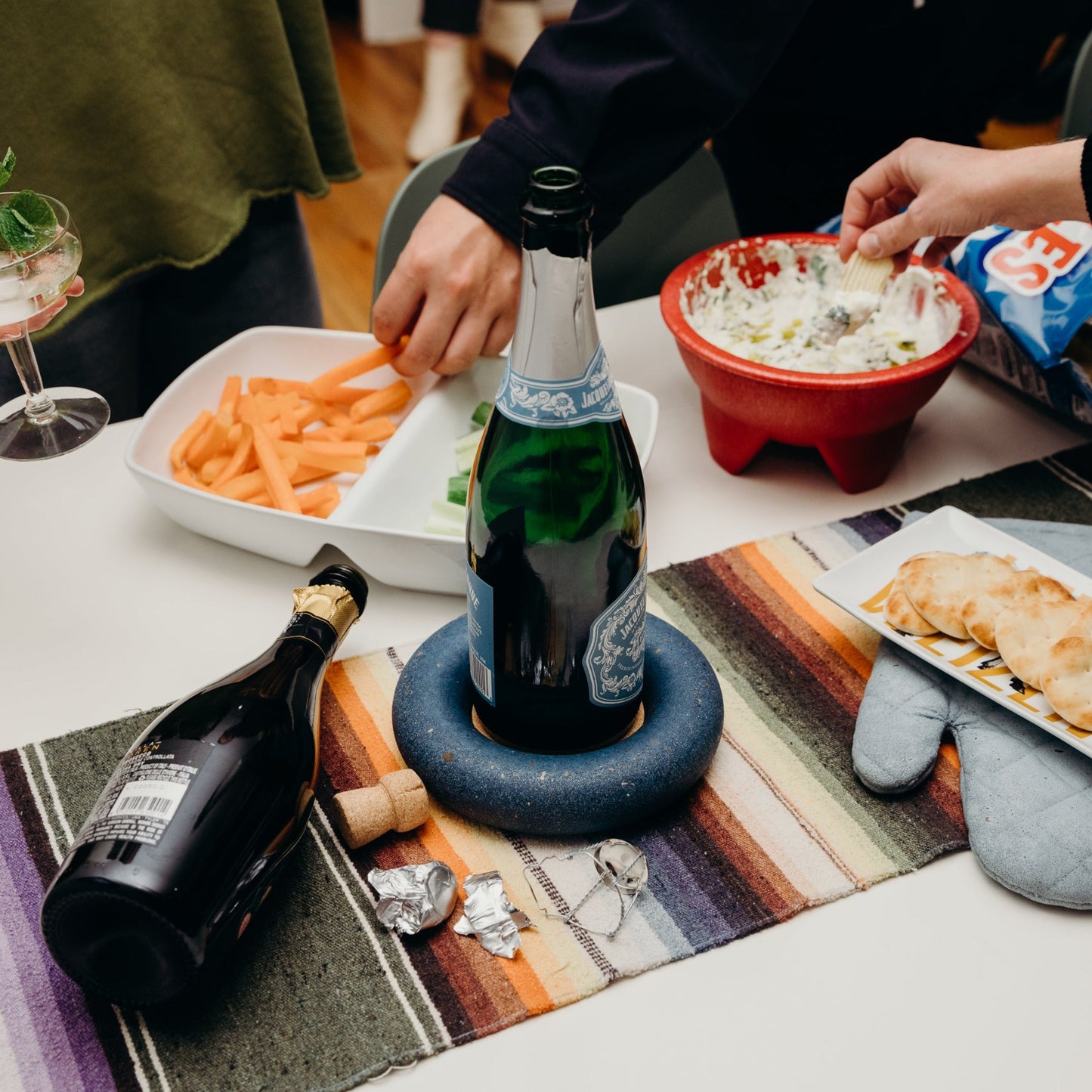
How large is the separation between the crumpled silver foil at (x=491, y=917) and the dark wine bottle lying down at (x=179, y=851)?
0.13m

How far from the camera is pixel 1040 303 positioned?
115cm

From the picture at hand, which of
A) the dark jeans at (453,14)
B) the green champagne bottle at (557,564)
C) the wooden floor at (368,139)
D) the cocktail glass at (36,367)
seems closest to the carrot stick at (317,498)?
the cocktail glass at (36,367)

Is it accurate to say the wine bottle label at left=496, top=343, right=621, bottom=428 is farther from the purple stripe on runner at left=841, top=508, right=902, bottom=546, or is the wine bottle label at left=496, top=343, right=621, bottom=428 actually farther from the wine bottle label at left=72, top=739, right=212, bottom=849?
the purple stripe on runner at left=841, top=508, right=902, bottom=546

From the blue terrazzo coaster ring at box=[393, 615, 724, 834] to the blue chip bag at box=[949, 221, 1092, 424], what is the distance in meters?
0.63

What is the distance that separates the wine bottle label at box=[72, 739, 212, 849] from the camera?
61 cm

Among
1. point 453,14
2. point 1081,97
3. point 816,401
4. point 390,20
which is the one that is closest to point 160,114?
point 816,401

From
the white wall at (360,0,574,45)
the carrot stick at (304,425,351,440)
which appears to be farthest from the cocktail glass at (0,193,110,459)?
the white wall at (360,0,574,45)

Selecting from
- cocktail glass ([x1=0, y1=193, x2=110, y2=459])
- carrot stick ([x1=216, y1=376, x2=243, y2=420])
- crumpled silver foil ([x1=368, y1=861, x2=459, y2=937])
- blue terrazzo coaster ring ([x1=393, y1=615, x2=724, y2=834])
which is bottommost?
crumpled silver foil ([x1=368, y1=861, x2=459, y2=937])

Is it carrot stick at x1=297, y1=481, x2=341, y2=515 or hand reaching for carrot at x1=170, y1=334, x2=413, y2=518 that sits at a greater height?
hand reaching for carrot at x1=170, y1=334, x2=413, y2=518

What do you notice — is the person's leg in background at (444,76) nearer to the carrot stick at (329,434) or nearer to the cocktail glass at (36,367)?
the carrot stick at (329,434)

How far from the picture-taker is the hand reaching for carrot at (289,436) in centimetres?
105

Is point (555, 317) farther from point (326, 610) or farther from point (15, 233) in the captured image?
point (15, 233)

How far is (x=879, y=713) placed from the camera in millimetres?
836

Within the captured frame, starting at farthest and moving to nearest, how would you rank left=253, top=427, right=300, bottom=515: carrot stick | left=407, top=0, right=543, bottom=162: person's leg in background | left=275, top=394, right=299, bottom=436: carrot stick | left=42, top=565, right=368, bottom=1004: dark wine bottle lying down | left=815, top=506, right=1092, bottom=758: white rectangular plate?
left=407, top=0, right=543, bottom=162: person's leg in background, left=275, top=394, right=299, bottom=436: carrot stick, left=253, top=427, right=300, bottom=515: carrot stick, left=815, top=506, right=1092, bottom=758: white rectangular plate, left=42, top=565, right=368, bottom=1004: dark wine bottle lying down
